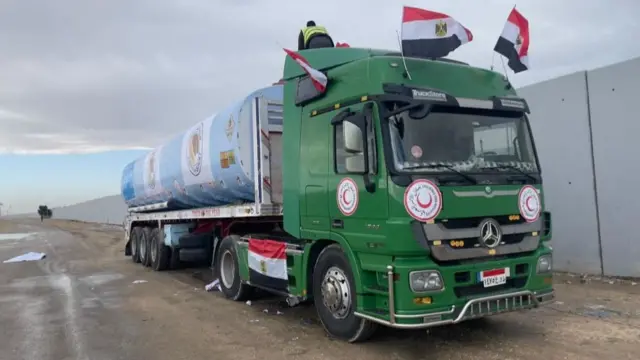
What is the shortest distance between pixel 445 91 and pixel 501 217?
4.70ft

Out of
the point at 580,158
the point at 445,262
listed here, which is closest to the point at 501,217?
the point at 445,262

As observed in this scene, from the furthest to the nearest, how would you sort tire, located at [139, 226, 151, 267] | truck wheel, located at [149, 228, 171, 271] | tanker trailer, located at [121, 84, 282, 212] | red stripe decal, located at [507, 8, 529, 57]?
1. tire, located at [139, 226, 151, 267]
2. truck wheel, located at [149, 228, 171, 271]
3. tanker trailer, located at [121, 84, 282, 212]
4. red stripe decal, located at [507, 8, 529, 57]

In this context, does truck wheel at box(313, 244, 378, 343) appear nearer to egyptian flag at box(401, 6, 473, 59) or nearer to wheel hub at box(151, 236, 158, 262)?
egyptian flag at box(401, 6, 473, 59)

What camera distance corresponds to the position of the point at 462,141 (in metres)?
5.47

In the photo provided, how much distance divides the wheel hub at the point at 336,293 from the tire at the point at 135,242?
10.6 meters

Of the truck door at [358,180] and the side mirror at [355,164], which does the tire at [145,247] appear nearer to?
the truck door at [358,180]

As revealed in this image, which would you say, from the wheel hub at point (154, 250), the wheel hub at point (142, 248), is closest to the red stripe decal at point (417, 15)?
the wheel hub at point (154, 250)

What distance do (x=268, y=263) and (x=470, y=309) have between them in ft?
10.6

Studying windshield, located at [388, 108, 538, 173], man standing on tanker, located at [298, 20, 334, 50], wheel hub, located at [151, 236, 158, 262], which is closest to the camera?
windshield, located at [388, 108, 538, 173]

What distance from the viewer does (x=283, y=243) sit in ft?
23.4

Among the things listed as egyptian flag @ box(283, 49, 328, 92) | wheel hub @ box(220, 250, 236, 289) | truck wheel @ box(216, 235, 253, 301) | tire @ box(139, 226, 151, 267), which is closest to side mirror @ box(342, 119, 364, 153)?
egyptian flag @ box(283, 49, 328, 92)

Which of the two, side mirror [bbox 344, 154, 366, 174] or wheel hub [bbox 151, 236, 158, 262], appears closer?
side mirror [bbox 344, 154, 366, 174]

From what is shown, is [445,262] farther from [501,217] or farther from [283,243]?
[283,243]

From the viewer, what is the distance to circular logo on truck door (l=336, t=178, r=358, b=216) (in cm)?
559
